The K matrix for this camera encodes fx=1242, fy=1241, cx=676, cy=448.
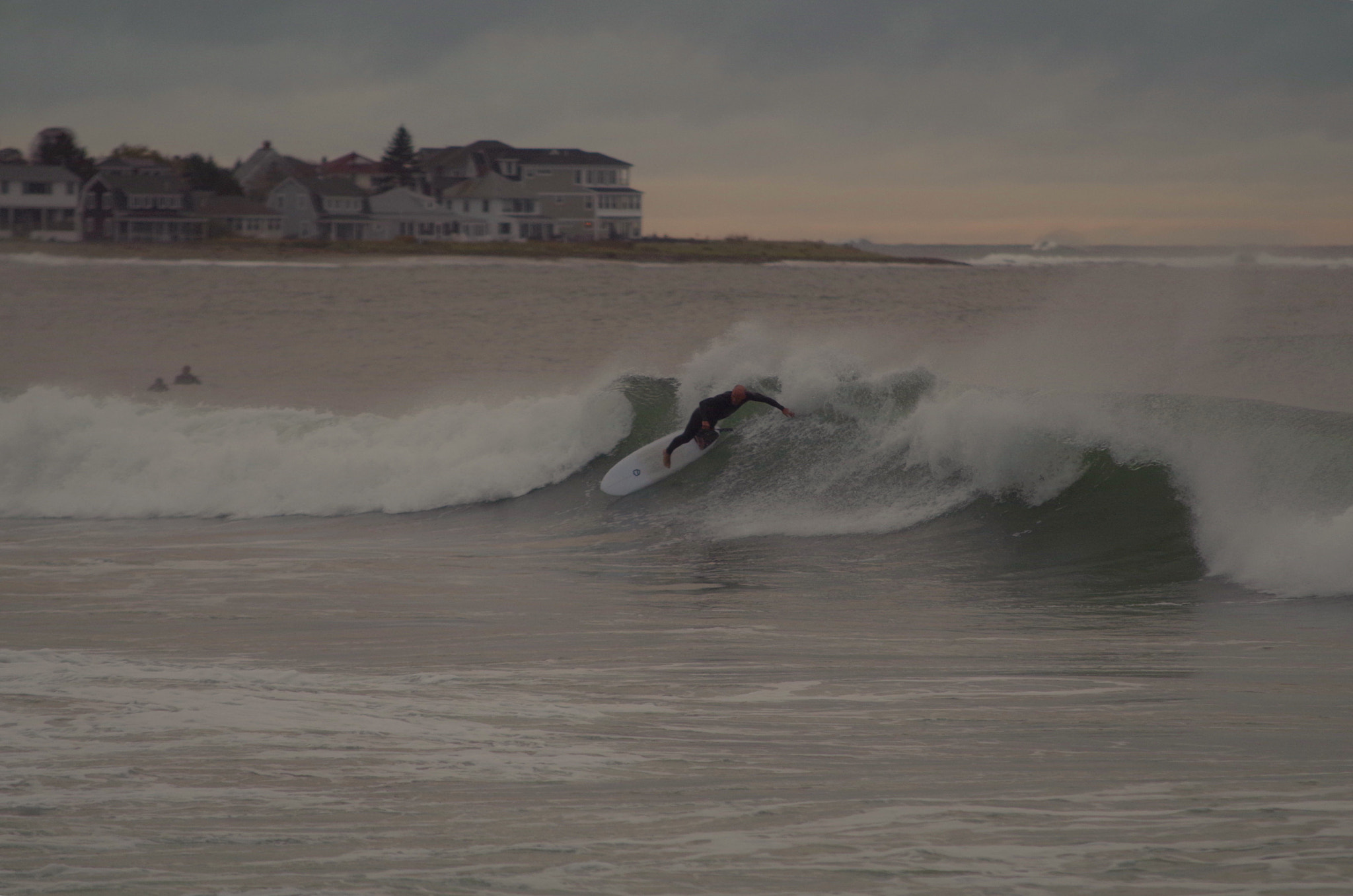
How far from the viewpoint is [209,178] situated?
288 ft

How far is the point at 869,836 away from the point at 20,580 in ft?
25.2

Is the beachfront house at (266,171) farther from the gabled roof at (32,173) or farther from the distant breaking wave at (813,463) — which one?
the distant breaking wave at (813,463)

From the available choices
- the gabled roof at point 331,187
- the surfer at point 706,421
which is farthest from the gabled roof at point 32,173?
the surfer at point 706,421

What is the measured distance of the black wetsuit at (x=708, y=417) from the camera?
43.8ft

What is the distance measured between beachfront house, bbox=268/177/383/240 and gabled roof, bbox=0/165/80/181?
13031 millimetres

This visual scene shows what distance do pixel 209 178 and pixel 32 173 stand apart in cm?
→ 1141

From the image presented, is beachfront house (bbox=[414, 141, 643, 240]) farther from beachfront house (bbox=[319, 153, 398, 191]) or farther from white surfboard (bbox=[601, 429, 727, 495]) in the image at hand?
white surfboard (bbox=[601, 429, 727, 495])

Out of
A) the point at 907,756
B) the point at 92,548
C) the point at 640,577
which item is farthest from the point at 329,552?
the point at 907,756

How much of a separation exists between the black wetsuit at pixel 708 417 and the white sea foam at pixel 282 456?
1.57 metres

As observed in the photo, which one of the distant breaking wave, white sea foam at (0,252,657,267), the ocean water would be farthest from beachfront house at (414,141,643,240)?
the distant breaking wave

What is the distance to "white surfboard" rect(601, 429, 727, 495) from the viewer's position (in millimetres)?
13617

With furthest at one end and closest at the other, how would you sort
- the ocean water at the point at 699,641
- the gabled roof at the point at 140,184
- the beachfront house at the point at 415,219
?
the beachfront house at the point at 415,219 → the gabled roof at the point at 140,184 → the ocean water at the point at 699,641

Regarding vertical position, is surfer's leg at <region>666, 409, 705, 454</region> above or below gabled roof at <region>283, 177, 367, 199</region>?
below

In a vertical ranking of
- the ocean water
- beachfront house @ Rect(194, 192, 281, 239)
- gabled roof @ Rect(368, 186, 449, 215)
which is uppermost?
gabled roof @ Rect(368, 186, 449, 215)
